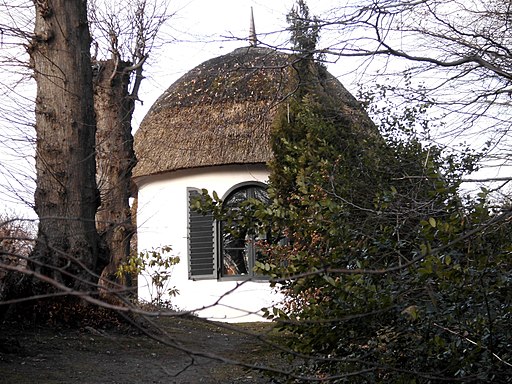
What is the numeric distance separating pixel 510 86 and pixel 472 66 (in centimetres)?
37

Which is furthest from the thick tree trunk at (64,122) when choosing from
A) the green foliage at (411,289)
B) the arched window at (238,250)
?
the arched window at (238,250)

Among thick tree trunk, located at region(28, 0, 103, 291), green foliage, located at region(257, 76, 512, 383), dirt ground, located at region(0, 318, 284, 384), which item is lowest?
dirt ground, located at region(0, 318, 284, 384)

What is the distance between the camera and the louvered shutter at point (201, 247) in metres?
15.8

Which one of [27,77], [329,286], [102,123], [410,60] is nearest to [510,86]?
[410,60]

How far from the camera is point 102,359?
25.0ft

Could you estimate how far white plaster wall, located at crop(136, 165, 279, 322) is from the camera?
597 inches

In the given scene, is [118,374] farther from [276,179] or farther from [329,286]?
[276,179]

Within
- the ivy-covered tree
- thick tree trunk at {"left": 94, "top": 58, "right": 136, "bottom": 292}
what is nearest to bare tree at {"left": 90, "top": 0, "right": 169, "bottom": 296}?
thick tree trunk at {"left": 94, "top": 58, "right": 136, "bottom": 292}

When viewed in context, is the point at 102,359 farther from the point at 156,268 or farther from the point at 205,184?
the point at 205,184

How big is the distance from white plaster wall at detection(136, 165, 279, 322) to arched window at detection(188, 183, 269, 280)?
0.48 ft

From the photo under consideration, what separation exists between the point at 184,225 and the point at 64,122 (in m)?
7.01

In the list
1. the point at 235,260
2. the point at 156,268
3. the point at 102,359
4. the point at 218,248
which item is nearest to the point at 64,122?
the point at 102,359

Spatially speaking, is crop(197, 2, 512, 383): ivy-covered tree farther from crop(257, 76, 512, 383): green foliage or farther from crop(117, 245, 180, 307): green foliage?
crop(117, 245, 180, 307): green foliage

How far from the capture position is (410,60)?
509cm
